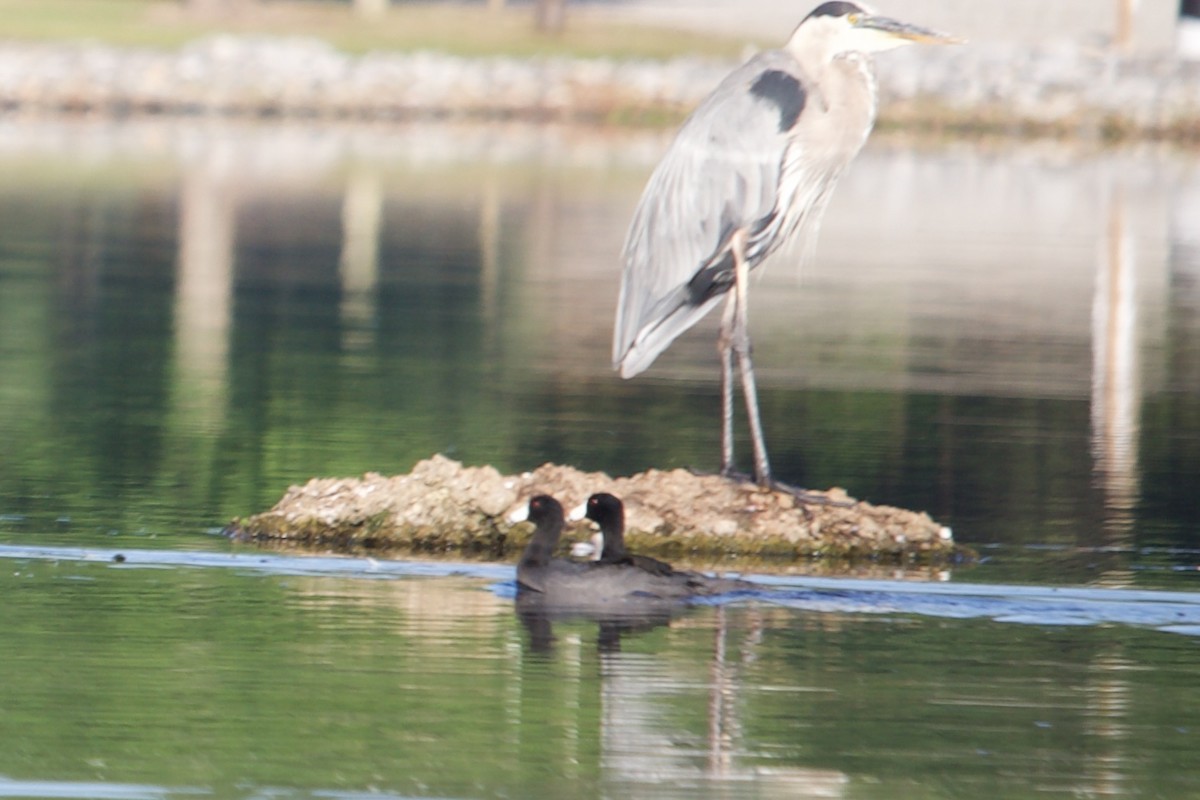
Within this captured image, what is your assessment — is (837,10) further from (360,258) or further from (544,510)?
(360,258)

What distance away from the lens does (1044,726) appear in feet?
29.0

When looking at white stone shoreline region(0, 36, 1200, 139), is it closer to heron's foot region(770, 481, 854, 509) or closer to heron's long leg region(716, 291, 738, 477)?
heron's long leg region(716, 291, 738, 477)

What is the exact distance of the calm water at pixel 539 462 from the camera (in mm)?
8414

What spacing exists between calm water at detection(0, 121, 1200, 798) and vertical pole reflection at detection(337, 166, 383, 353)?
0.11 m

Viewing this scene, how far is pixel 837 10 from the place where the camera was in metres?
12.2

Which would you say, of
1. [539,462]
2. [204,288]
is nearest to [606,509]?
[539,462]

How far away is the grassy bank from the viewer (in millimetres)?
59469

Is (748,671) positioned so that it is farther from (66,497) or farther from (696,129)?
(66,497)

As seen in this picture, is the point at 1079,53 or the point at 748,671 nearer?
the point at 748,671

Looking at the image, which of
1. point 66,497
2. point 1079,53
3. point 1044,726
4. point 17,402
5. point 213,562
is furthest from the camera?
point 1079,53

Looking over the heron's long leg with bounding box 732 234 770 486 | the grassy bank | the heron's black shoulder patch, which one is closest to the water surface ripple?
the heron's long leg with bounding box 732 234 770 486

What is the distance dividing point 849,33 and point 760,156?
702 millimetres

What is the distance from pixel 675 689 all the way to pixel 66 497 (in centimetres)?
487

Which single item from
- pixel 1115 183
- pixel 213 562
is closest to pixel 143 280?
pixel 213 562
